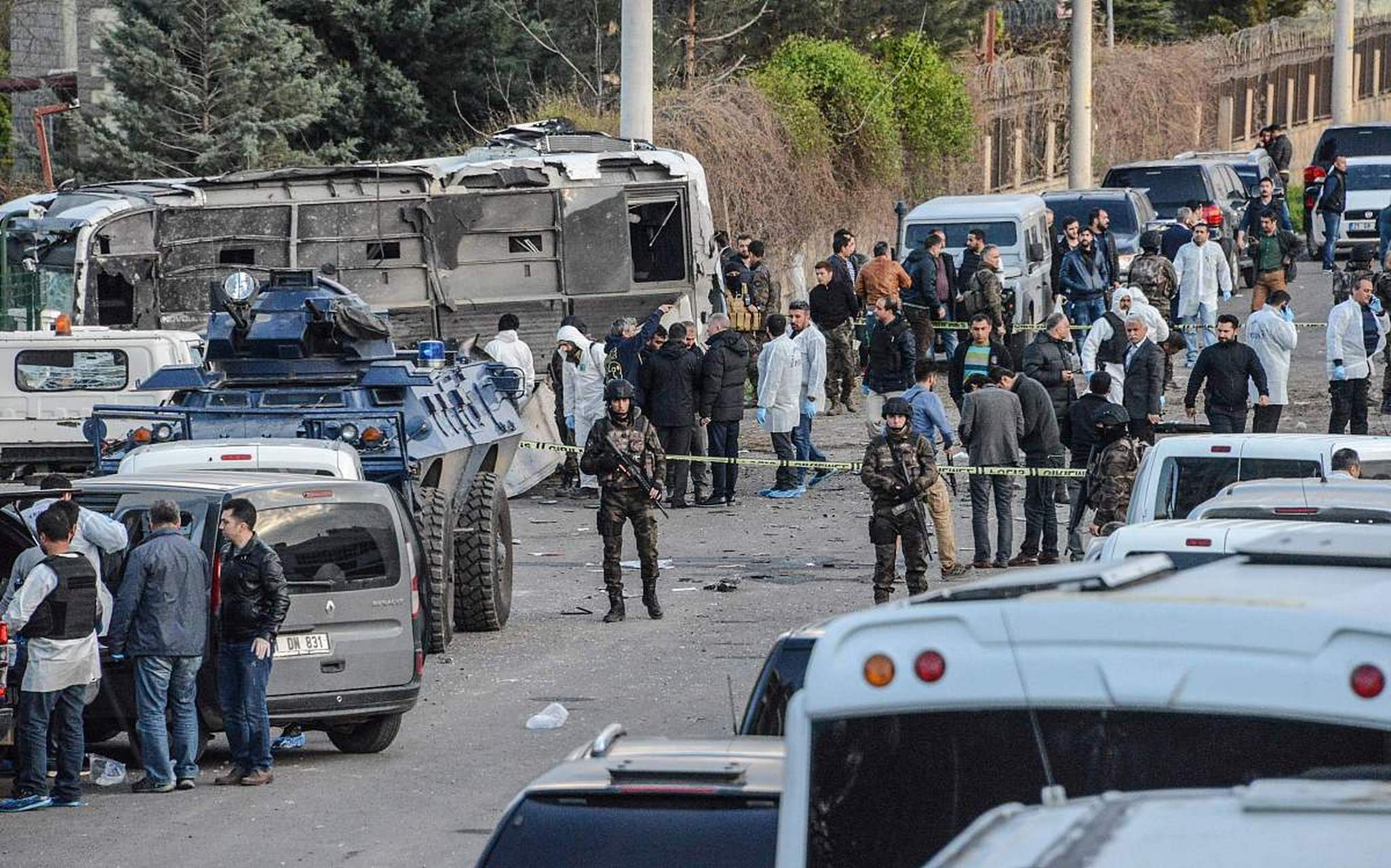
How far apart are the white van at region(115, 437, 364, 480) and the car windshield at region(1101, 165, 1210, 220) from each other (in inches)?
951

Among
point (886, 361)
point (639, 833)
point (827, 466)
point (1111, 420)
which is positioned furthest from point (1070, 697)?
point (886, 361)

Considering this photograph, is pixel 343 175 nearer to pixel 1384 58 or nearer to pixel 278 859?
pixel 278 859

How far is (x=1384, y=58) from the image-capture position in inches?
2842

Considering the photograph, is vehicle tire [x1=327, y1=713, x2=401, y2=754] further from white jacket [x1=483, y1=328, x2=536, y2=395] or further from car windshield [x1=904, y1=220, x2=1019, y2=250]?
car windshield [x1=904, y1=220, x2=1019, y2=250]

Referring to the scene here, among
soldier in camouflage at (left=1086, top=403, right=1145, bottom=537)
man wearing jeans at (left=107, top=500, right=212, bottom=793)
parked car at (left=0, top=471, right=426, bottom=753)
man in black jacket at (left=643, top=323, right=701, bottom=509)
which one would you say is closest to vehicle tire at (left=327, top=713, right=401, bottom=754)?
parked car at (left=0, top=471, right=426, bottom=753)

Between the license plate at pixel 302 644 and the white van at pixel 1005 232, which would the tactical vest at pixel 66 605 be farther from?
the white van at pixel 1005 232

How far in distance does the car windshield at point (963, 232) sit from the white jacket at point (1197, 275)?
2.46 metres

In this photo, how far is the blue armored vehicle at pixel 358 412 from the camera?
1416 centimetres

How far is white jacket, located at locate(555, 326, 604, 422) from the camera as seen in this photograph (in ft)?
70.7

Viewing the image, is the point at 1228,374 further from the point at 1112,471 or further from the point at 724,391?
the point at 724,391

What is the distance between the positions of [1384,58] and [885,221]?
40.0 metres

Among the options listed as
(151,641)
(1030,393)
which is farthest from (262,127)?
(151,641)

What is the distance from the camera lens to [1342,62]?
5034 cm

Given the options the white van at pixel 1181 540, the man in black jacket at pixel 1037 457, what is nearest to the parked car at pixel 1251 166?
the man in black jacket at pixel 1037 457
